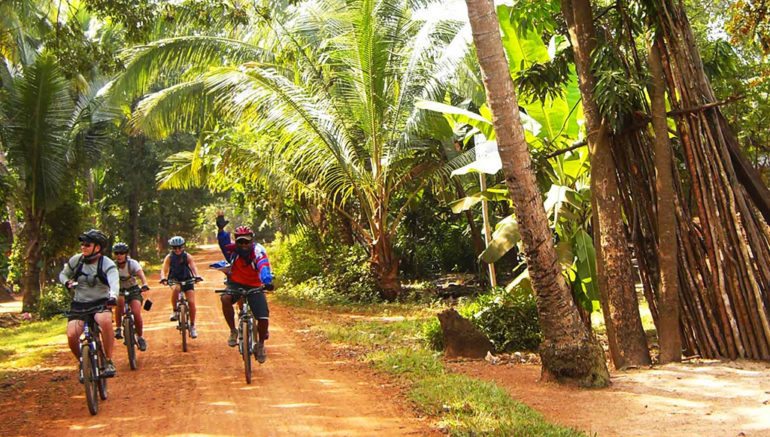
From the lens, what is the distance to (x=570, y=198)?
28.7 feet

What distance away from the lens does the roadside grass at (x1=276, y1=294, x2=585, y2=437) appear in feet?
18.1

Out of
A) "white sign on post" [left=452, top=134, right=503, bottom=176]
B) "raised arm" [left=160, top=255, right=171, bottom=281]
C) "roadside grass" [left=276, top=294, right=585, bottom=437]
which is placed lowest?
"roadside grass" [left=276, top=294, right=585, bottom=437]

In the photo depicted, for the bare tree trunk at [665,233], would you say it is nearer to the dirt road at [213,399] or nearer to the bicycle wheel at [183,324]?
the dirt road at [213,399]

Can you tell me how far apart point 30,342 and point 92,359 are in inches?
278

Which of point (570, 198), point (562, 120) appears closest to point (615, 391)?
point (570, 198)

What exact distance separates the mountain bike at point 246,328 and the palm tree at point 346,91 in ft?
18.8

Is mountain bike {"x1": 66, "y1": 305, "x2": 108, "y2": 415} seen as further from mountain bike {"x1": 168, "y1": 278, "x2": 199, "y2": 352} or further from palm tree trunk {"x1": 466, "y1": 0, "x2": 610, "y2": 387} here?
palm tree trunk {"x1": 466, "y1": 0, "x2": 610, "y2": 387}

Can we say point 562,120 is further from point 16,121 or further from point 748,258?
point 16,121

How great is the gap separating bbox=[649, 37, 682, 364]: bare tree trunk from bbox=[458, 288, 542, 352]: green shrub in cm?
244

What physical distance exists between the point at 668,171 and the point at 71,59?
870cm

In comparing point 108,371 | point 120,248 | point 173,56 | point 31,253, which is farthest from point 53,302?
point 108,371

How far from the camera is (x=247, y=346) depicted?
7.76 metres

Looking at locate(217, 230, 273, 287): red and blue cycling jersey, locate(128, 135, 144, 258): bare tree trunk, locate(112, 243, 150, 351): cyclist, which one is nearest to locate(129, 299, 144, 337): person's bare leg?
locate(112, 243, 150, 351): cyclist

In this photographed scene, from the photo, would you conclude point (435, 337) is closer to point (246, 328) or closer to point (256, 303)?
point (256, 303)
